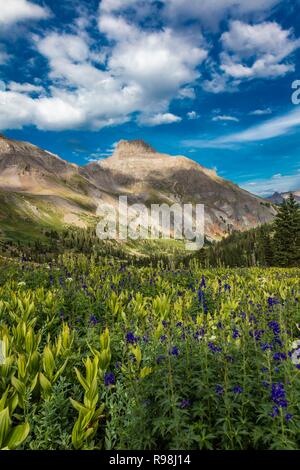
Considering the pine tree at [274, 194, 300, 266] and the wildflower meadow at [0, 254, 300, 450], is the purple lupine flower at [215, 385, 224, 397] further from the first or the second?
the pine tree at [274, 194, 300, 266]

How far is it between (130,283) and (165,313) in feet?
10.8

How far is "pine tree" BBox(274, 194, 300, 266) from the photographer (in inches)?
2111

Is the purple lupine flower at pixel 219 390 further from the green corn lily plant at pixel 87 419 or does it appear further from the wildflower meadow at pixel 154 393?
the green corn lily plant at pixel 87 419

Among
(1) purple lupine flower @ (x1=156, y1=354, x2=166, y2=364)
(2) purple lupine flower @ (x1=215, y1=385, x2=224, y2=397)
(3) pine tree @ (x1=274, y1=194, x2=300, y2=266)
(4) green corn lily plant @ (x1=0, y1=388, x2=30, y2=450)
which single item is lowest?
(4) green corn lily plant @ (x1=0, y1=388, x2=30, y2=450)

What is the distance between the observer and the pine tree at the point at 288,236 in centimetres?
5362

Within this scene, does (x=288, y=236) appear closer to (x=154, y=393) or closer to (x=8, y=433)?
(x=154, y=393)

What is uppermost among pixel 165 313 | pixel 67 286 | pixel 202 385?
pixel 67 286

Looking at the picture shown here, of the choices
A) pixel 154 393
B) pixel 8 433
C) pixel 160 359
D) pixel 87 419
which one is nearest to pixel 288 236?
pixel 160 359

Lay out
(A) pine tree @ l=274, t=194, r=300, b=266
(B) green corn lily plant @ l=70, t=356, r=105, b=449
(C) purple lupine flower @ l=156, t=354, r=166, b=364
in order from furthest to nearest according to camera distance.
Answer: (A) pine tree @ l=274, t=194, r=300, b=266 < (C) purple lupine flower @ l=156, t=354, r=166, b=364 < (B) green corn lily plant @ l=70, t=356, r=105, b=449

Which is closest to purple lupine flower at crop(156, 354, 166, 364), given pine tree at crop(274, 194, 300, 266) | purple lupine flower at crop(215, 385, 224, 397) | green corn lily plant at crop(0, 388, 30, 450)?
purple lupine flower at crop(215, 385, 224, 397)

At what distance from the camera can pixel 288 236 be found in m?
54.7

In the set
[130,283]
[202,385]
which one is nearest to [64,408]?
[202,385]
